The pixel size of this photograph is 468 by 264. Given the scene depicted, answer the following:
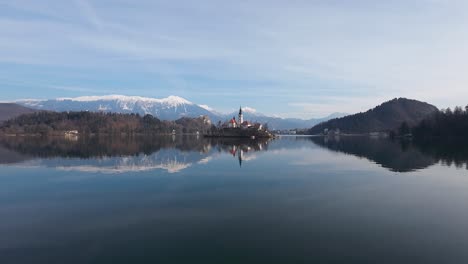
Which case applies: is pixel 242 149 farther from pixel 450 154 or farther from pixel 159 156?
pixel 450 154

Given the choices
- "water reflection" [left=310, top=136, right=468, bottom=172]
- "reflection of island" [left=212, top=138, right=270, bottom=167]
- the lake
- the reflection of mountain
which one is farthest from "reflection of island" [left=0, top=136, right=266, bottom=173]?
"water reflection" [left=310, top=136, right=468, bottom=172]

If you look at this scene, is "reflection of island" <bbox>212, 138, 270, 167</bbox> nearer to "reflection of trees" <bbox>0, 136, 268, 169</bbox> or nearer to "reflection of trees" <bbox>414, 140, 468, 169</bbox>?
"reflection of trees" <bbox>0, 136, 268, 169</bbox>

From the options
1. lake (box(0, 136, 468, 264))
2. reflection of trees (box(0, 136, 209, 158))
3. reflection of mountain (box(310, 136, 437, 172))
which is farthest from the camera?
reflection of trees (box(0, 136, 209, 158))

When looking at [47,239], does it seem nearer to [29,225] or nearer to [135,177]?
[29,225]

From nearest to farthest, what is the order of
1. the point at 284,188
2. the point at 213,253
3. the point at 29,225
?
the point at 213,253
the point at 29,225
the point at 284,188

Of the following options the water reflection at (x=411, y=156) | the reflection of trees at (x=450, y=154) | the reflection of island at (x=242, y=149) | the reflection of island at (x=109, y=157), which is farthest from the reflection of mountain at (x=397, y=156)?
the reflection of island at (x=109, y=157)

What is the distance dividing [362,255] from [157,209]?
12863mm

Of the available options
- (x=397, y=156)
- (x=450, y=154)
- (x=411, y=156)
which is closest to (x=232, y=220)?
(x=397, y=156)

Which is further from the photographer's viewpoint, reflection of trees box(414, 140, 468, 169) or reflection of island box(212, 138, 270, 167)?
reflection of island box(212, 138, 270, 167)

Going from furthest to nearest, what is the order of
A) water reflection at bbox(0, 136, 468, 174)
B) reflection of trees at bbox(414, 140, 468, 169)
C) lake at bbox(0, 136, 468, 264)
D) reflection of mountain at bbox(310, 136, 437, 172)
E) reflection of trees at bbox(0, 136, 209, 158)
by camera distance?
reflection of trees at bbox(0, 136, 209, 158)
reflection of trees at bbox(414, 140, 468, 169)
reflection of mountain at bbox(310, 136, 437, 172)
water reflection at bbox(0, 136, 468, 174)
lake at bbox(0, 136, 468, 264)

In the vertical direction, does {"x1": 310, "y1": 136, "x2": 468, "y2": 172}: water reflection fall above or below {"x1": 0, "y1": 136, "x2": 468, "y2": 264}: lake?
above

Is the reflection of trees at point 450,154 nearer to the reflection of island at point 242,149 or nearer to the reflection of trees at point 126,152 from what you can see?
the reflection of island at point 242,149

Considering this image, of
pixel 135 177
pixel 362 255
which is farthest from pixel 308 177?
pixel 362 255

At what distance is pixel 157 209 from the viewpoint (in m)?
21.2
